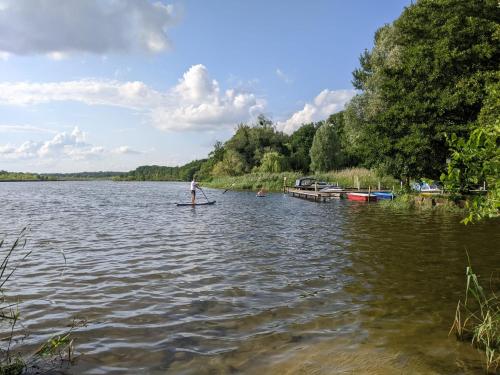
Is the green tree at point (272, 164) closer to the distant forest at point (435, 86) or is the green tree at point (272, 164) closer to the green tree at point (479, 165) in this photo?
the distant forest at point (435, 86)

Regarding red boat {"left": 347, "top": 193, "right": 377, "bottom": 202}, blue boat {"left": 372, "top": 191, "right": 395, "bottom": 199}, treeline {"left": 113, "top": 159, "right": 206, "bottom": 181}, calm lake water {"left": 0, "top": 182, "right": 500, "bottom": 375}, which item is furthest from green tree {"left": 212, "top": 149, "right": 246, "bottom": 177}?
treeline {"left": 113, "top": 159, "right": 206, "bottom": 181}

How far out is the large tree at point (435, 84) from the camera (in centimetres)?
2342

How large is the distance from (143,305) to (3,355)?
2.55 metres

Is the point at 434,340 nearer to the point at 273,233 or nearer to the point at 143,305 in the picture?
the point at 143,305

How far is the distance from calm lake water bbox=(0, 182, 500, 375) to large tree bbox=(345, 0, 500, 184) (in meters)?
10.8

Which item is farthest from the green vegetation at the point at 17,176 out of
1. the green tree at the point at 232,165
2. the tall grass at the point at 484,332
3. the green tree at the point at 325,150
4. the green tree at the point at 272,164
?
the tall grass at the point at 484,332

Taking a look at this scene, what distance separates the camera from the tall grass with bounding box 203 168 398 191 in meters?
45.2

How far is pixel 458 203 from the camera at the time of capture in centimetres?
2534

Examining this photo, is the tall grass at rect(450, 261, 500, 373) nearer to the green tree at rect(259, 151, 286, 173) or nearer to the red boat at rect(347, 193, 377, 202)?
the red boat at rect(347, 193, 377, 202)

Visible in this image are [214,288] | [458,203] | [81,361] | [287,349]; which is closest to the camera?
[81,361]

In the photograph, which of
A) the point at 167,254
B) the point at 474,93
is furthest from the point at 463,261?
the point at 474,93

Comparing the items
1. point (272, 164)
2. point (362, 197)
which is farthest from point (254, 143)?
point (362, 197)

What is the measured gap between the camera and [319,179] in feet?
182

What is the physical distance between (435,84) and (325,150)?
3993 centimetres
